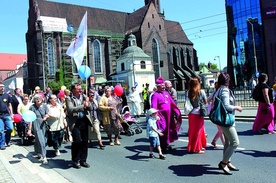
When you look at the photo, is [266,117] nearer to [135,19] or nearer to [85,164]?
[85,164]

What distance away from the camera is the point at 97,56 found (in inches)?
2287

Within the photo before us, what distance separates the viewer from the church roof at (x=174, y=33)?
7056 cm

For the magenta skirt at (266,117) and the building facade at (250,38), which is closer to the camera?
the magenta skirt at (266,117)

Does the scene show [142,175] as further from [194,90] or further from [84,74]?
[84,74]

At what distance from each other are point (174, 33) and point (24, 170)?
7013 centimetres

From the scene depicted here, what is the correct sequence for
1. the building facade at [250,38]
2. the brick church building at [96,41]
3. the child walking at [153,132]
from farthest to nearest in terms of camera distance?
the brick church building at [96,41], the building facade at [250,38], the child walking at [153,132]

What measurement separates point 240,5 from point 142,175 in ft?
171

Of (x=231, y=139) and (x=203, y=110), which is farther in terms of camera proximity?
(x=203, y=110)

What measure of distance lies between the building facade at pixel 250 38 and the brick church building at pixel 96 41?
14093mm

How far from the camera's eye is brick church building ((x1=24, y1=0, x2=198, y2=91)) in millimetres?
52500

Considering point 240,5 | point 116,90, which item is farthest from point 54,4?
point 116,90

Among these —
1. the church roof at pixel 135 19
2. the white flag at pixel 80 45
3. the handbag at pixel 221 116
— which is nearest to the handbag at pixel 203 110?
the handbag at pixel 221 116

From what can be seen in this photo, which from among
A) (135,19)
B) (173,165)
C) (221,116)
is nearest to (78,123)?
(173,165)

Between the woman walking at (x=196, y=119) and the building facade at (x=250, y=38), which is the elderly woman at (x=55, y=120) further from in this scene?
the building facade at (x=250, y=38)
